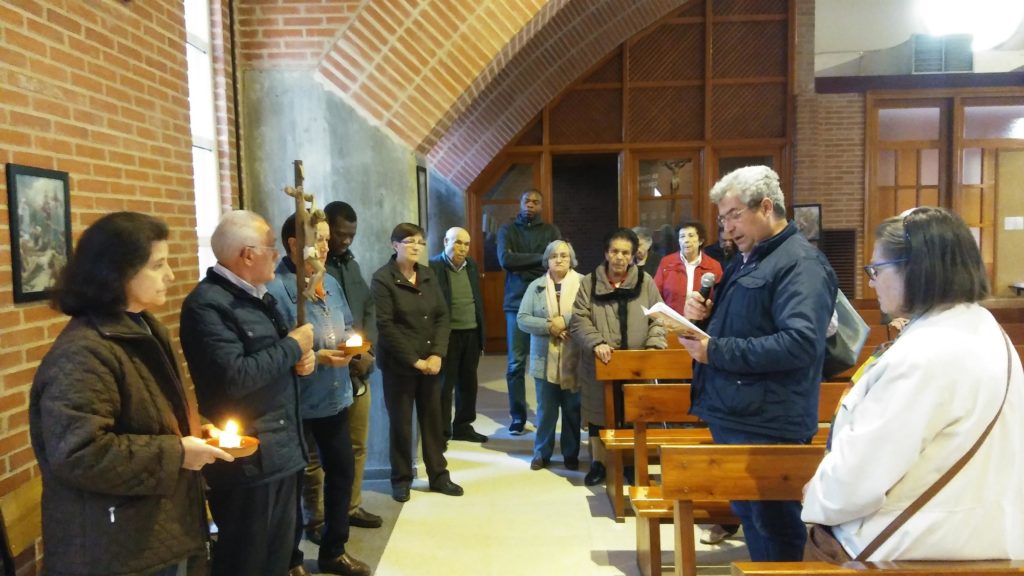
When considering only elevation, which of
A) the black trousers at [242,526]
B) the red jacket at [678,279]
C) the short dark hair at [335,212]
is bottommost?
the black trousers at [242,526]

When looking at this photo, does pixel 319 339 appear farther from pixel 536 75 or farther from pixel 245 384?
pixel 536 75

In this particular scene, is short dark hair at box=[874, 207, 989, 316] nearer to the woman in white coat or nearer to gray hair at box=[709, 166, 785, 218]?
gray hair at box=[709, 166, 785, 218]

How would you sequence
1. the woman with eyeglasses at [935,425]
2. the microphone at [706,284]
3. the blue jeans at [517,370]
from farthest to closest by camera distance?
the blue jeans at [517,370]
the microphone at [706,284]
the woman with eyeglasses at [935,425]

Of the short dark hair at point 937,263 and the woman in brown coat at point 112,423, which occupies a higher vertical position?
the short dark hair at point 937,263

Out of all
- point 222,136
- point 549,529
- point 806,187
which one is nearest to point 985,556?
point 549,529

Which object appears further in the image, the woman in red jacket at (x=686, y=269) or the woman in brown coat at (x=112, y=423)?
the woman in red jacket at (x=686, y=269)

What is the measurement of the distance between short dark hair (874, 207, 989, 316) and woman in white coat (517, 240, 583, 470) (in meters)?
3.11

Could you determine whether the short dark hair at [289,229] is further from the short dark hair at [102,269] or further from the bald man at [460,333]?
the bald man at [460,333]

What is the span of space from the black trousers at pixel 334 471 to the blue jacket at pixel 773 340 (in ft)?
5.50

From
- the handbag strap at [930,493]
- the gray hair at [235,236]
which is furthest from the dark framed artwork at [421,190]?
the handbag strap at [930,493]

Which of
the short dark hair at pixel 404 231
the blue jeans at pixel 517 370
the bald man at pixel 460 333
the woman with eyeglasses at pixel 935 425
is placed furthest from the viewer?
the blue jeans at pixel 517 370

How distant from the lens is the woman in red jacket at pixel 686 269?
5.12m

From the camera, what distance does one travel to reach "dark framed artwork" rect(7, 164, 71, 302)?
2.38 meters

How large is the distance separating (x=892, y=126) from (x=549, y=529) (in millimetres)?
7936
